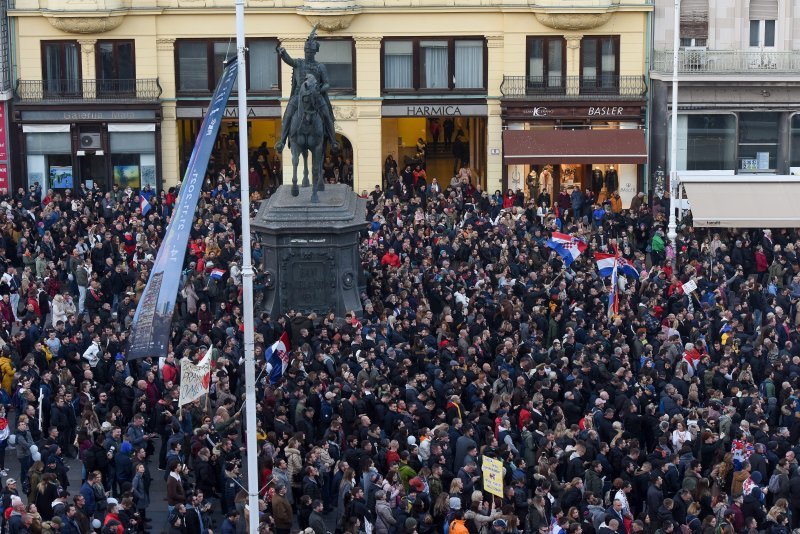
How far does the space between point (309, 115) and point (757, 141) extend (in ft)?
74.8

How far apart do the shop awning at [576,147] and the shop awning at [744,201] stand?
508 centimetres

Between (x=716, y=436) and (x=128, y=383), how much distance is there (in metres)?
11.3

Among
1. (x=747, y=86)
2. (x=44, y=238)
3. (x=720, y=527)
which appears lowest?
(x=720, y=527)

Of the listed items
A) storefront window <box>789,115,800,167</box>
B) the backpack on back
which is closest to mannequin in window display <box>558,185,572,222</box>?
storefront window <box>789,115,800,167</box>

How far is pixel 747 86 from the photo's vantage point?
60594 mm

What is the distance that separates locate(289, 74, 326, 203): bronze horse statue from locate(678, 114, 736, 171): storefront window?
67.8ft

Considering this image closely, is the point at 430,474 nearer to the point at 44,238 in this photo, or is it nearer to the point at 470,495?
the point at 470,495

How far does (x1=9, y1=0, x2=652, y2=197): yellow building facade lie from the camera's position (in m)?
61.7

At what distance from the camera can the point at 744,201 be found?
177 feet

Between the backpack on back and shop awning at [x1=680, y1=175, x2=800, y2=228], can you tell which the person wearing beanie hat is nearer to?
the backpack on back

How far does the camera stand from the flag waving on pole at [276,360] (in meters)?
37.2

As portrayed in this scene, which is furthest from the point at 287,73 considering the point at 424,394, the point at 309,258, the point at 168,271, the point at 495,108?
the point at 168,271

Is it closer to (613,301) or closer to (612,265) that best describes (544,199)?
(612,265)

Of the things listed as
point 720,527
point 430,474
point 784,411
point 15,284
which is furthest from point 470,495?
point 15,284
